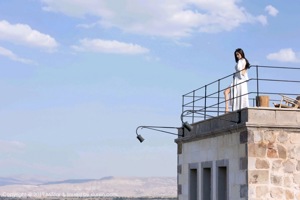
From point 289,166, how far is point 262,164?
0.70 meters

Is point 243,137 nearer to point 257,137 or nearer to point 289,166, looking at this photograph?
point 257,137

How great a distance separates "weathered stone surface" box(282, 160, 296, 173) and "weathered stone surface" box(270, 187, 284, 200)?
19.2 inches

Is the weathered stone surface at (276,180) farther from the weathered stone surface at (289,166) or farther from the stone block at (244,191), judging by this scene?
the stone block at (244,191)

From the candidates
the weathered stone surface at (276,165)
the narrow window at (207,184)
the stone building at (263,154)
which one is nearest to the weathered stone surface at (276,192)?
the stone building at (263,154)

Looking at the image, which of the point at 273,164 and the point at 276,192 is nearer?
the point at 276,192

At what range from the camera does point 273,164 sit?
704 inches

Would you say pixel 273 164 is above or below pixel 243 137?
below

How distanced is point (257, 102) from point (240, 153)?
1.52 metres

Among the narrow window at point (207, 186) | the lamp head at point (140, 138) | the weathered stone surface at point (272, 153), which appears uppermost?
the lamp head at point (140, 138)

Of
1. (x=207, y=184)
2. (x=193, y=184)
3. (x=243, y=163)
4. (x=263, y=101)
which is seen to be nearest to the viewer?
(x=243, y=163)

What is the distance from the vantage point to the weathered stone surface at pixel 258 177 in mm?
17719

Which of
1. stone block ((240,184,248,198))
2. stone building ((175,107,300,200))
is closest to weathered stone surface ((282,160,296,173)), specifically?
stone building ((175,107,300,200))

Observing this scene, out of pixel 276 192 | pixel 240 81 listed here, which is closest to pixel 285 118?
pixel 276 192

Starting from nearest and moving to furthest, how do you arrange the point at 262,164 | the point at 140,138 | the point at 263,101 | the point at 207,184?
the point at 262,164, the point at 263,101, the point at 207,184, the point at 140,138
